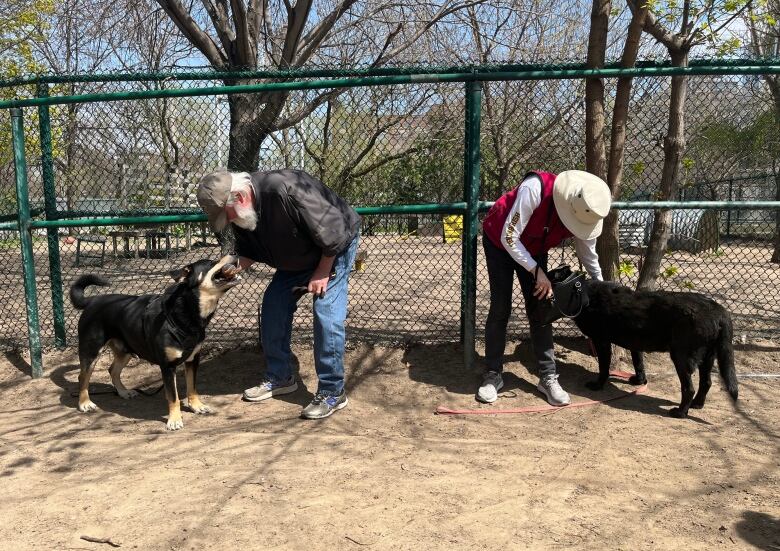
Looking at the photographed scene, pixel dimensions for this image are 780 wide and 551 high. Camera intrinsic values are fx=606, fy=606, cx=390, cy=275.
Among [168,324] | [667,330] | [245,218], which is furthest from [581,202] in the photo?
[168,324]

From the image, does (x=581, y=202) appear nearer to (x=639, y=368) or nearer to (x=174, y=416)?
(x=639, y=368)

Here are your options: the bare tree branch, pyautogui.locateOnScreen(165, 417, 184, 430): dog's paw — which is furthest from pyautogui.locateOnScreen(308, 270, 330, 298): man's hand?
the bare tree branch

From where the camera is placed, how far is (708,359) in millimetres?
3754

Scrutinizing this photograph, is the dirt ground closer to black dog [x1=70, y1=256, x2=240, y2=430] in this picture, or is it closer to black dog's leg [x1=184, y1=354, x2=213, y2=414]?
black dog's leg [x1=184, y1=354, x2=213, y2=414]

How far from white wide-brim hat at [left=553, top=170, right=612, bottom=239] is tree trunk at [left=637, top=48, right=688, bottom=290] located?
1003mm

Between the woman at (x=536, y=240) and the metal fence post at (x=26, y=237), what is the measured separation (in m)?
3.42

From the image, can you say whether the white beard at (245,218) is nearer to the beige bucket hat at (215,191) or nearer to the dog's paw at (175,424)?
the beige bucket hat at (215,191)

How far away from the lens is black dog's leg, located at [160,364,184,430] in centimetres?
381

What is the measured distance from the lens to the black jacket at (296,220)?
11.7ft

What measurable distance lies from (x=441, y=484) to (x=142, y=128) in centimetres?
441

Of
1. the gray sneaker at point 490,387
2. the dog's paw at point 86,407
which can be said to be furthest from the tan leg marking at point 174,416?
the gray sneaker at point 490,387

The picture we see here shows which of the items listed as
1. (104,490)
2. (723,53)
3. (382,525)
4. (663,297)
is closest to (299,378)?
(104,490)

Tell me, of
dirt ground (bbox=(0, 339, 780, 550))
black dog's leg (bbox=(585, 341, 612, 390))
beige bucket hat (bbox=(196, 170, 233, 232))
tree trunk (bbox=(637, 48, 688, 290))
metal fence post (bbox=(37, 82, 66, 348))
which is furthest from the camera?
metal fence post (bbox=(37, 82, 66, 348))

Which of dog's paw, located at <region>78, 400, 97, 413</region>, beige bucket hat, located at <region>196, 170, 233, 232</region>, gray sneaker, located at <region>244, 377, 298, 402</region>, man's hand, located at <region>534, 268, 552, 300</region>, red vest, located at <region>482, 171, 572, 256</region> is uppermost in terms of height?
beige bucket hat, located at <region>196, 170, 233, 232</region>
